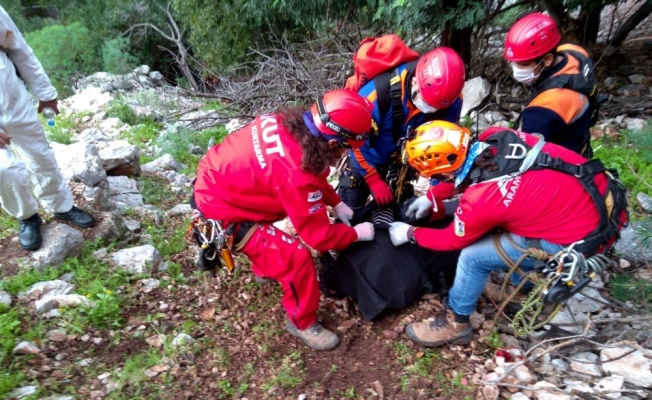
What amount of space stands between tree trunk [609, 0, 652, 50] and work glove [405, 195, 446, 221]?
14.6ft

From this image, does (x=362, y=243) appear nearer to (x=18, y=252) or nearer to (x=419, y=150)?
(x=419, y=150)

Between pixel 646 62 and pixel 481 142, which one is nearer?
pixel 481 142

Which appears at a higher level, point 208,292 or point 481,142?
point 481,142

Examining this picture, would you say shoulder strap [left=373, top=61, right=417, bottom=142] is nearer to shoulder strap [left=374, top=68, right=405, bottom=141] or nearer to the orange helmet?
shoulder strap [left=374, top=68, right=405, bottom=141]

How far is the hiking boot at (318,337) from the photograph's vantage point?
9.72 ft

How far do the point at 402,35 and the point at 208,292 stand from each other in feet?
15.0

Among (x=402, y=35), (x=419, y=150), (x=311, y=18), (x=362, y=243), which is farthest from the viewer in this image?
(x=311, y=18)

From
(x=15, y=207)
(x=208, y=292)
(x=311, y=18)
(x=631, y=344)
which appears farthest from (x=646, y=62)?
(x=15, y=207)

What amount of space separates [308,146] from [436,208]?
1.16 meters

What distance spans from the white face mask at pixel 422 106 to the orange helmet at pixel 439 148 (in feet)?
2.06

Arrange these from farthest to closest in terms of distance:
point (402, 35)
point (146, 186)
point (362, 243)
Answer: point (402, 35) → point (146, 186) → point (362, 243)

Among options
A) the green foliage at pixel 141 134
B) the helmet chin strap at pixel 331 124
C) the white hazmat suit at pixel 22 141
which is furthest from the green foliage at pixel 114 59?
the helmet chin strap at pixel 331 124

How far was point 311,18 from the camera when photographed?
6.82 metres

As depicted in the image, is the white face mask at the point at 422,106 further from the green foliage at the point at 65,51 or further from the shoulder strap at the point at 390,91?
the green foliage at the point at 65,51
